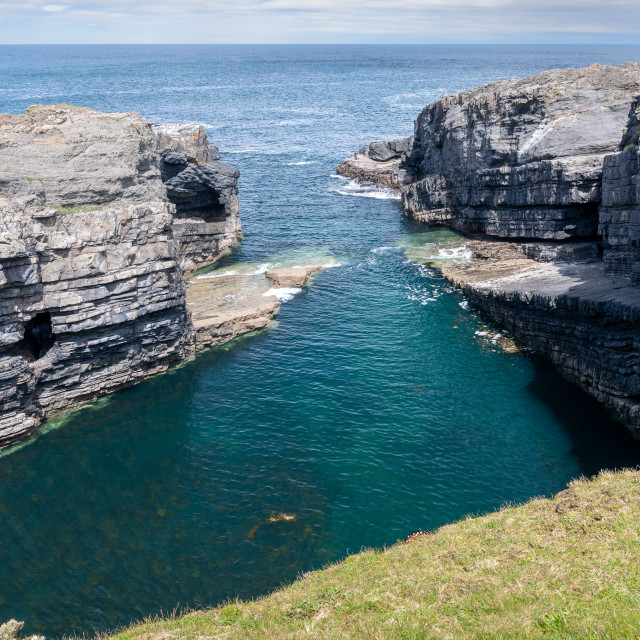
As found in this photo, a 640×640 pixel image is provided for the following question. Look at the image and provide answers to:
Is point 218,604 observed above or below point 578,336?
below

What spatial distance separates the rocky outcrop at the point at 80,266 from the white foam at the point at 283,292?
43.5 ft

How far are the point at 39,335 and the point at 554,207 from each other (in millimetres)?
50158

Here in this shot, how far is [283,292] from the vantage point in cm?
6569

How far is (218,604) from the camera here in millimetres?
27906

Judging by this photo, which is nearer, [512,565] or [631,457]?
[512,565]

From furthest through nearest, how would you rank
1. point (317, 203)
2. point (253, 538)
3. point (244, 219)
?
1. point (317, 203)
2. point (244, 219)
3. point (253, 538)

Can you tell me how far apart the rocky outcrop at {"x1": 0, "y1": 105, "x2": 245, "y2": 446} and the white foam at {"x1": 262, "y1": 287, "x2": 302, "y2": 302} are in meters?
13.3

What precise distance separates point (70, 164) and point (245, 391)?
21607 millimetres

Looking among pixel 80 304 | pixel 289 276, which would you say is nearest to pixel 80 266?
pixel 80 304

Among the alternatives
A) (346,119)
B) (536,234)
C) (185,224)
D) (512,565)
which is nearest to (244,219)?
(185,224)

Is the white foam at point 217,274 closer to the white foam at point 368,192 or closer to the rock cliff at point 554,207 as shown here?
the rock cliff at point 554,207

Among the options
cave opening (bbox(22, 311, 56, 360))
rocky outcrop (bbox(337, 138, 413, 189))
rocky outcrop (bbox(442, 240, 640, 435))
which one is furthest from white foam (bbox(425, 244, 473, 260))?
cave opening (bbox(22, 311, 56, 360))

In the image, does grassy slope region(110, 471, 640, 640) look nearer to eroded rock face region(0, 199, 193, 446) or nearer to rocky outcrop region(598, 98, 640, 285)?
eroded rock face region(0, 199, 193, 446)

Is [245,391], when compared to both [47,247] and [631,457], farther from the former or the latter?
[631,457]
